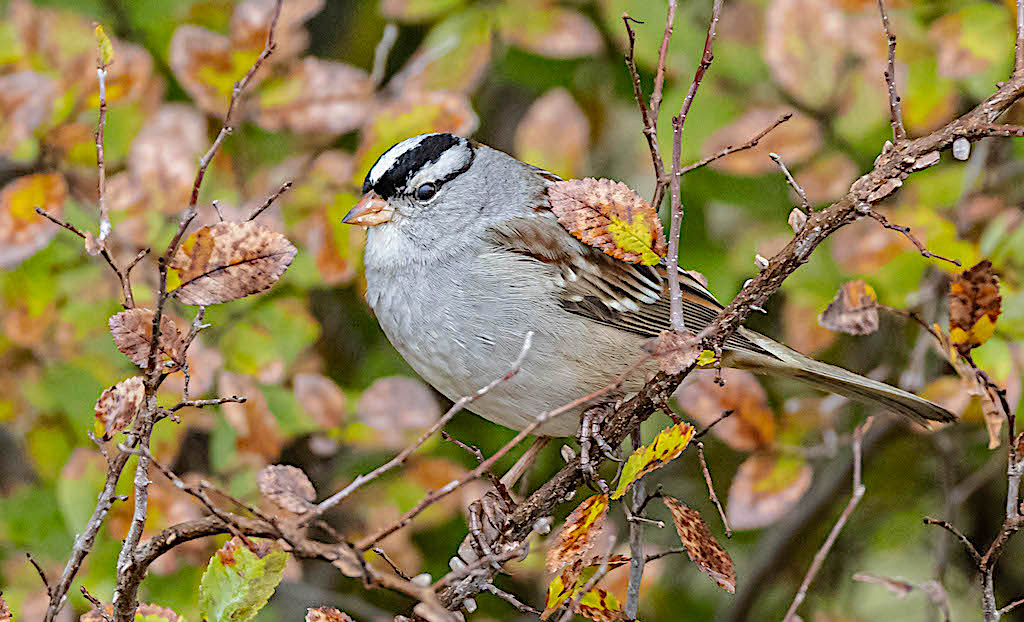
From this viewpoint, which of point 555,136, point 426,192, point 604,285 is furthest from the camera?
point 555,136

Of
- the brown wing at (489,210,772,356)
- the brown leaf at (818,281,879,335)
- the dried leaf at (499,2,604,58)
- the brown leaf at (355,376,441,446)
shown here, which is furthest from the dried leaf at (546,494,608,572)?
the dried leaf at (499,2,604,58)

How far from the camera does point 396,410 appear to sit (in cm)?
175

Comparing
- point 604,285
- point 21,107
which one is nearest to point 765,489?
point 604,285

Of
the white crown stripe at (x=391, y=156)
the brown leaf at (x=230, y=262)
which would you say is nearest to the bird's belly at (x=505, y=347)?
the white crown stripe at (x=391, y=156)

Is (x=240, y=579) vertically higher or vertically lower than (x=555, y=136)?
lower

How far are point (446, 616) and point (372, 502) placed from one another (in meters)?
1.18

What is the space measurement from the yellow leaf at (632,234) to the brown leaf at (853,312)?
0.23 metres

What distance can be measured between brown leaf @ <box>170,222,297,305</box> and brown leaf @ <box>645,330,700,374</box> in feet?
1.12

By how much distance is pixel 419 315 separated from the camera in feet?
5.13

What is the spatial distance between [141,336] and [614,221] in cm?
46

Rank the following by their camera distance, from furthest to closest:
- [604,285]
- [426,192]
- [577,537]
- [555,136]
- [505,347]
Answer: [555,136] < [426,192] < [604,285] < [505,347] < [577,537]

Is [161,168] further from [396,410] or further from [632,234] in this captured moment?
[632,234]

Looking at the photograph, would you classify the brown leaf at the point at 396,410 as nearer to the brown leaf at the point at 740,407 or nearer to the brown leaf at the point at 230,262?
the brown leaf at the point at 740,407

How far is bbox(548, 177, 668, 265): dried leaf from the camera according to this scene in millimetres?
1021
